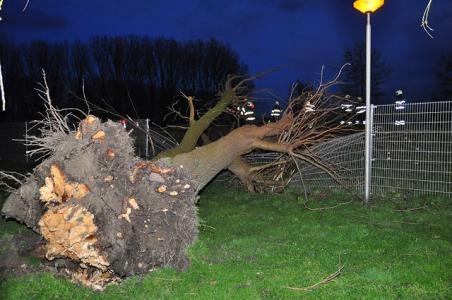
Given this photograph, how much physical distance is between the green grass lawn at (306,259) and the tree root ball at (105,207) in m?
0.26

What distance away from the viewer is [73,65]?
31719mm

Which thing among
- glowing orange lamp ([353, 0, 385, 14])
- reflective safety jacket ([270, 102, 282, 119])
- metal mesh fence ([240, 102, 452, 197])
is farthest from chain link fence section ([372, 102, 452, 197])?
reflective safety jacket ([270, 102, 282, 119])

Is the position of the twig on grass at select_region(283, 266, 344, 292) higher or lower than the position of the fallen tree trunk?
lower

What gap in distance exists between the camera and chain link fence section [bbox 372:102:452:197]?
7433 millimetres

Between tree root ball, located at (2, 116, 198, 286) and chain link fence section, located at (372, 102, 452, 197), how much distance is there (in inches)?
167

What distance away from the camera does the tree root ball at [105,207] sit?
444 cm

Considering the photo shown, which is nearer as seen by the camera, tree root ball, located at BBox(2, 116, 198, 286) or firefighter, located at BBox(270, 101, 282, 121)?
tree root ball, located at BBox(2, 116, 198, 286)

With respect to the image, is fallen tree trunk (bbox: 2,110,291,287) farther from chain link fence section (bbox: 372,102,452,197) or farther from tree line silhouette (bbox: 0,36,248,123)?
tree line silhouette (bbox: 0,36,248,123)

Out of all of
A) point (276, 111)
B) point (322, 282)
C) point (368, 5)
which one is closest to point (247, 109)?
point (276, 111)

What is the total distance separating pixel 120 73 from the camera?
32156 mm

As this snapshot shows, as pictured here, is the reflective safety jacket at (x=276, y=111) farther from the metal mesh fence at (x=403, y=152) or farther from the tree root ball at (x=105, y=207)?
the tree root ball at (x=105, y=207)

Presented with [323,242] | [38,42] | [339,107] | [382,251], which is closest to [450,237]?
[382,251]

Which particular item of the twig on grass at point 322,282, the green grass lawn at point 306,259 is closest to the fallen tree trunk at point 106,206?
the green grass lawn at point 306,259

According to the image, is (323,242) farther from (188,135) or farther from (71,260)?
(188,135)
